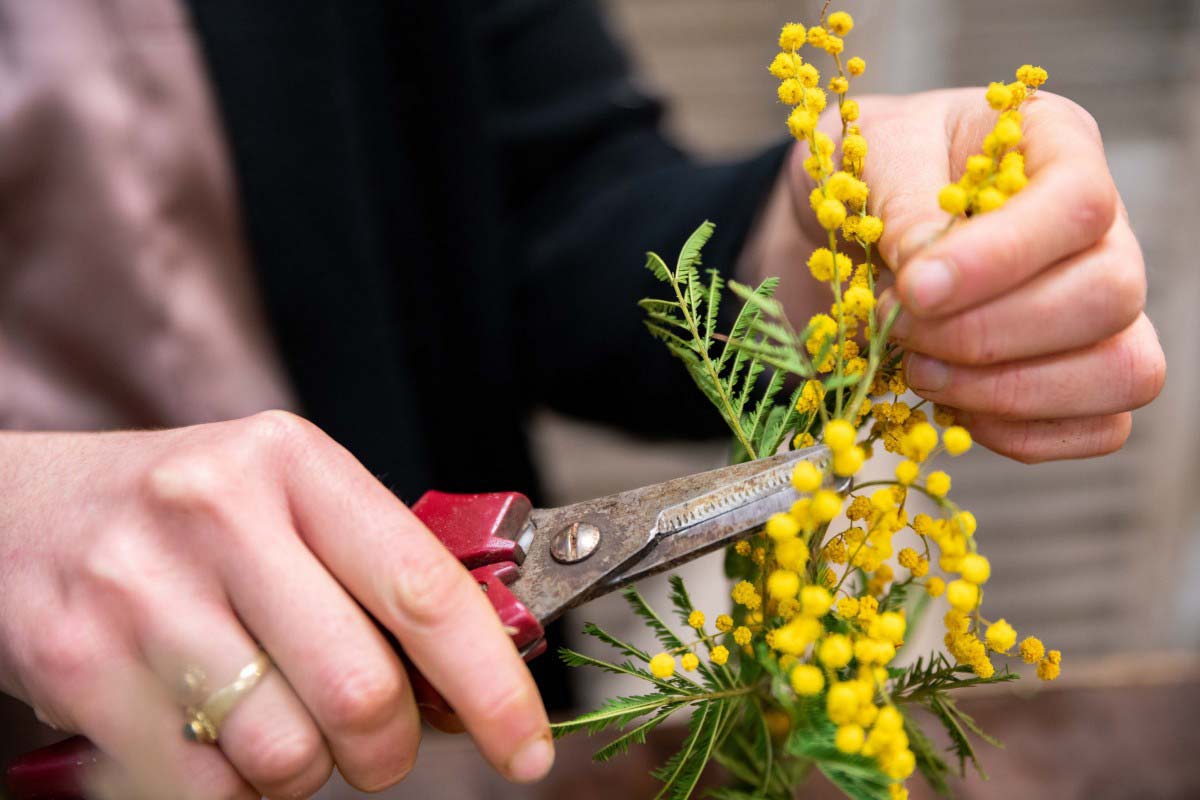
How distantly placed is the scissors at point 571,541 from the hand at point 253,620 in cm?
2

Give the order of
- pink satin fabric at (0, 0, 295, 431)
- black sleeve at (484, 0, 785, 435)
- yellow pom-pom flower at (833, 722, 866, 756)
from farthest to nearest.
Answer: black sleeve at (484, 0, 785, 435) < pink satin fabric at (0, 0, 295, 431) < yellow pom-pom flower at (833, 722, 866, 756)

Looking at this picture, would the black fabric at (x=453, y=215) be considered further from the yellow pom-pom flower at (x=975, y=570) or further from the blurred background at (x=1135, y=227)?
the yellow pom-pom flower at (x=975, y=570)

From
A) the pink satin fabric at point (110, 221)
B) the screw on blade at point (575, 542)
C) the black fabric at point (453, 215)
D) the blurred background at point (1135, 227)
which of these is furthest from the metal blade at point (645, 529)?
the blurred background at point (1135, 227)

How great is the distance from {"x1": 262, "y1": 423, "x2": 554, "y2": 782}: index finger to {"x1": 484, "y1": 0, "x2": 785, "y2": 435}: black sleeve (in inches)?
18.8

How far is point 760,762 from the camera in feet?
1.43

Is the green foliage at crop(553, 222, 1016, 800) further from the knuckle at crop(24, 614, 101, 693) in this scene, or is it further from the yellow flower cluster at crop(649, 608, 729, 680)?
the knuckle at crop(24, 614, 101, 693)

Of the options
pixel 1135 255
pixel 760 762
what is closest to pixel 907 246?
pixel 1135 255

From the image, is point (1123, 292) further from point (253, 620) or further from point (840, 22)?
point (253, 620)

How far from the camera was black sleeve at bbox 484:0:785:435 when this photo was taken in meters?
0.87

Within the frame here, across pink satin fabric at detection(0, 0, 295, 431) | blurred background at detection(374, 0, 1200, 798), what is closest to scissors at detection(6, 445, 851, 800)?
pink satin fabric at detection(0, 0, 295, 431)

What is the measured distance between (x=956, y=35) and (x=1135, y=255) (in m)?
1.29

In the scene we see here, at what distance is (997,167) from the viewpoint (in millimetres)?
366

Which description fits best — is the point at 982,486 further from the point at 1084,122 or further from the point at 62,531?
the point at 62,531

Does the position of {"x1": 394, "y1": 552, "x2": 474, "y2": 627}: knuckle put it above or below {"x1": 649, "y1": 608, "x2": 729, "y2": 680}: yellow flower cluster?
above
